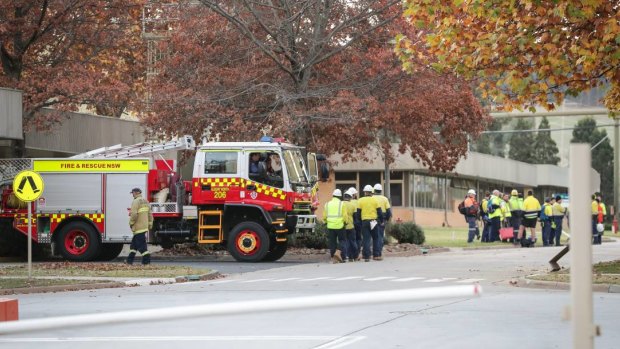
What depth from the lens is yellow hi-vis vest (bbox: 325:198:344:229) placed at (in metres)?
28.9

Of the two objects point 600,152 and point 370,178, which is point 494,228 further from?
point 600,152

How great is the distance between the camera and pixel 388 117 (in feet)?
108

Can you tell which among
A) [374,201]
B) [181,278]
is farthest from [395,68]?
[181,278]

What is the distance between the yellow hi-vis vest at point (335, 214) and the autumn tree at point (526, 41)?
24.6ft

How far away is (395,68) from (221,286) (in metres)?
14.1

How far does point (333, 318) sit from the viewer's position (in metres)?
13.6

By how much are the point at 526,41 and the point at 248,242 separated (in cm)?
1197

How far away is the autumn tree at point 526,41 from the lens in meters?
19.2

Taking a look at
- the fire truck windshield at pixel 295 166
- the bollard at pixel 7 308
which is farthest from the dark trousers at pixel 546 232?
the bollard at pixel 7 308

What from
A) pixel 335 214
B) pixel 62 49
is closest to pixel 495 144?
pixel 62 49

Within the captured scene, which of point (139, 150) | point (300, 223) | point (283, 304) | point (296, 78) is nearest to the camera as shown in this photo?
point (283, 304)

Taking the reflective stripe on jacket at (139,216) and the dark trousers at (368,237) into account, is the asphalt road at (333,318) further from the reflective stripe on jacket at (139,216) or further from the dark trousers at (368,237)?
the dark trousers at (368,237)

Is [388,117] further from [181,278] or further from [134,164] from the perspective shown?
[181,278]

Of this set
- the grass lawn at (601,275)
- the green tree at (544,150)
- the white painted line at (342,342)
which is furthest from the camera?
the green tree at (544,150)
